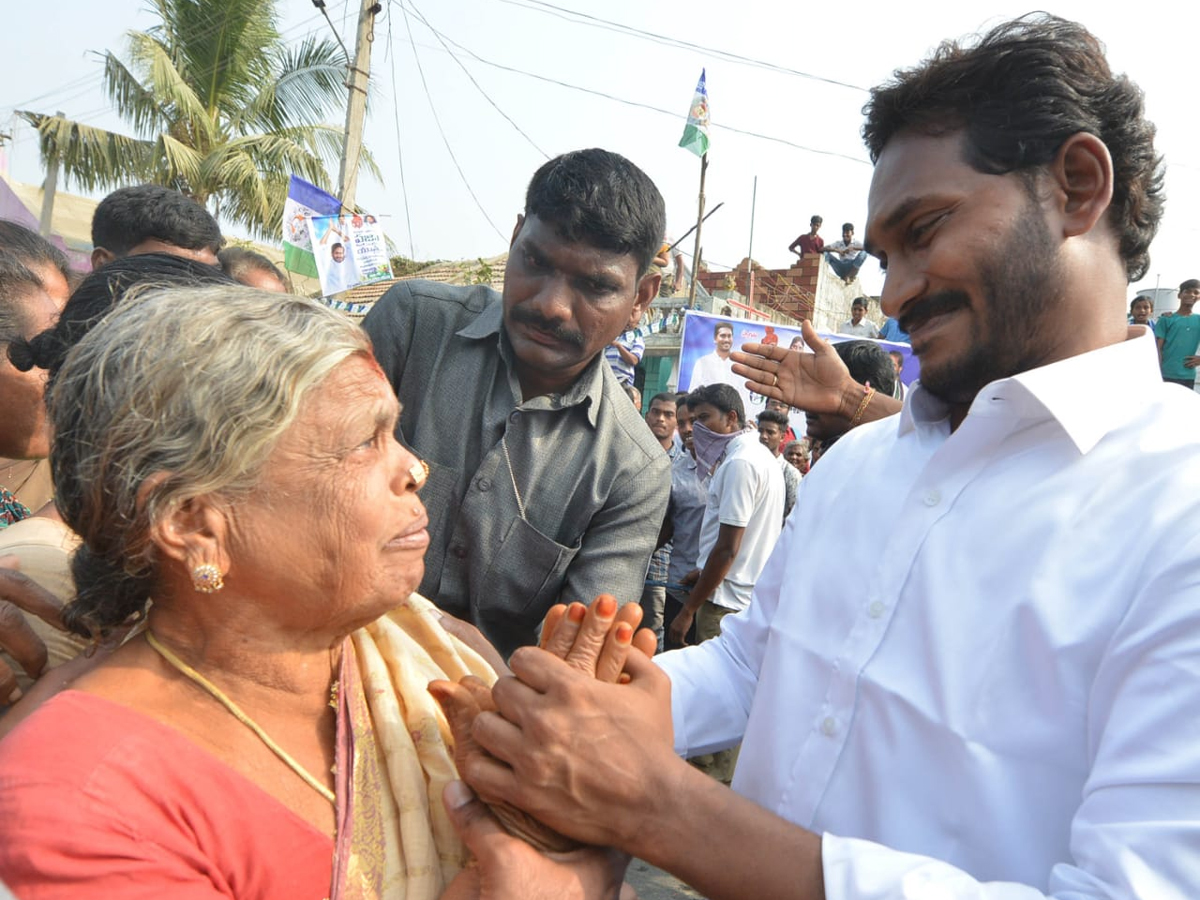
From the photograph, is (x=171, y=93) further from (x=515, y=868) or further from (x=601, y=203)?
(x=515, y=868)

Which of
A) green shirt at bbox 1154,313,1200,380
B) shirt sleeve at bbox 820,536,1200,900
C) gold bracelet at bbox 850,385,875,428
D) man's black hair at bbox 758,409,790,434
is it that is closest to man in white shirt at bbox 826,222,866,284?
green shirt at bbox 1154,313,1200,380

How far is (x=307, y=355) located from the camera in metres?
1.58

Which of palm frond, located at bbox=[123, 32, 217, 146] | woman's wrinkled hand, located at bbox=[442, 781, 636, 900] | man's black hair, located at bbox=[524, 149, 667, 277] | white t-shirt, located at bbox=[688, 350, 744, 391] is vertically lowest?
white t-shirt, located at bbox=[688, 350, 744, 391]

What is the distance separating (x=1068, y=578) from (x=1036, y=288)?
56 cm

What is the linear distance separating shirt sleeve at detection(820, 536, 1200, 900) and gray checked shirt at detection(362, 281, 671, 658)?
1369 millimetres

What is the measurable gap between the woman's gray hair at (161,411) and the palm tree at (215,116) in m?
17.1

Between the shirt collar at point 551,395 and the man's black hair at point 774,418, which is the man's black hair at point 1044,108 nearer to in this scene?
the shirt collar at point 551,395

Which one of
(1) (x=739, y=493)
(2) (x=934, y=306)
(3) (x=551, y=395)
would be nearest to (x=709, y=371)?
(1) (x=739, y=493)

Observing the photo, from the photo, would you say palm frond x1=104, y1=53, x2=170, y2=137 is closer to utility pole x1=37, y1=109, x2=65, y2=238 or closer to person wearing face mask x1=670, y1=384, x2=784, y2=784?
utility pole x1=37, y1=109, x2=65, y2=238

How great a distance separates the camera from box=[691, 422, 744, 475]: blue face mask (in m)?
7.18

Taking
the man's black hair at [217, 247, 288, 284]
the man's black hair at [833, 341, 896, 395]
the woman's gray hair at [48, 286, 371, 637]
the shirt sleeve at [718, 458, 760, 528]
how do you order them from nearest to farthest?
the woman's gray hair at [48, 286, 371, 637]
the man's black hair at [217, 247, 288, 284]
the man's black hair at [833, 341, 896, 395]
the shirt sleeve at [718, 458, 760, 528]

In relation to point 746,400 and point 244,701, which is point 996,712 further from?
point 746,400

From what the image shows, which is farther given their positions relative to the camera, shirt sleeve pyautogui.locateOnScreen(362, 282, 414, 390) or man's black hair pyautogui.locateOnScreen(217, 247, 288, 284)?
man's black hair pyautogui.locateOnScreen(217, 247, 288, 284)

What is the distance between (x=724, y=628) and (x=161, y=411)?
1.34m
